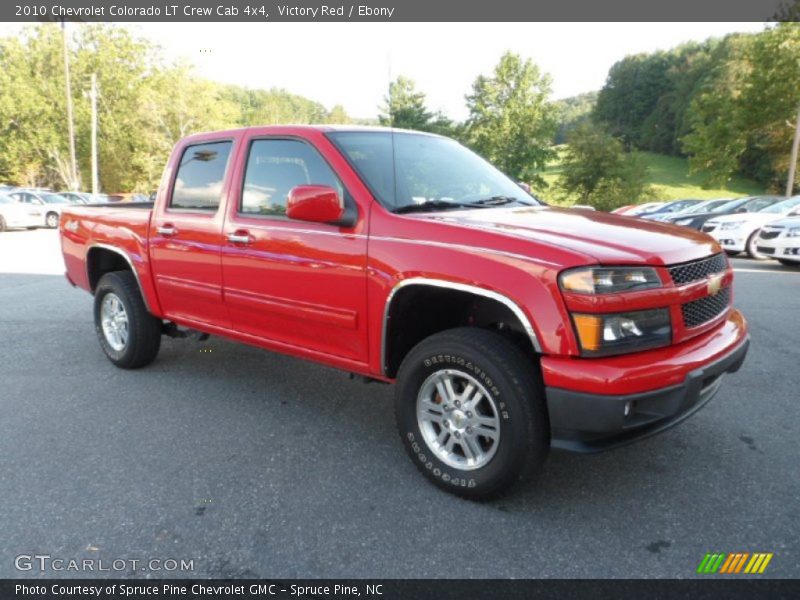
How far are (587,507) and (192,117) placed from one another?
42077 millimetres

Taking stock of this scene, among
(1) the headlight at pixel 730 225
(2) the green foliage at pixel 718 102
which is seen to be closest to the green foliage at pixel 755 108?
(2) the green foliage at pixel 718 102

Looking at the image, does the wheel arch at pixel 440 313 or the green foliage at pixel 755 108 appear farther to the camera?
the green foliage at pixel 755 108

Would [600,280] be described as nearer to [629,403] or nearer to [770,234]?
[629,403]

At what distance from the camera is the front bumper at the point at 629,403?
2400mm

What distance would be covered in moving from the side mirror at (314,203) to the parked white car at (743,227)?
11.6 meters

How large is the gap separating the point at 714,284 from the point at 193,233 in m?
3.21

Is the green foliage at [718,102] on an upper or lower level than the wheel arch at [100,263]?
upper

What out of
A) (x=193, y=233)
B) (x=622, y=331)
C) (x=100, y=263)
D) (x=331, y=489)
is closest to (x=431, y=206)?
(x=622, y=331)

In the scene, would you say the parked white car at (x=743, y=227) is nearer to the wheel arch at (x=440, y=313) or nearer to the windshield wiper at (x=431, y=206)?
the windshield wiper at (x=431, y=206)

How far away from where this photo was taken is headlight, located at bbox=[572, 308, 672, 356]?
2.45 m

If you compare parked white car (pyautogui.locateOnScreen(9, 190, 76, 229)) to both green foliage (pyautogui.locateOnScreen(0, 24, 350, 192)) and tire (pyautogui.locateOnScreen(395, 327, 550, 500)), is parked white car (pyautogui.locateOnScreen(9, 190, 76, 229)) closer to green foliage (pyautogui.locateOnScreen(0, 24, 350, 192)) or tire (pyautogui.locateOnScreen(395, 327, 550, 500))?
green foliage (pyautogui.locateOnScreen(0, 24, 350, 192))

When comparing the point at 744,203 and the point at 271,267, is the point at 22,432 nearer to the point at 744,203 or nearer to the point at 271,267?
the point at 271,267

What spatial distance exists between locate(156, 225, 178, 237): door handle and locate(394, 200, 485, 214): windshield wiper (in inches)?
74.2

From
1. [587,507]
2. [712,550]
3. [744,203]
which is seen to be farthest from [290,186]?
[744,203]
